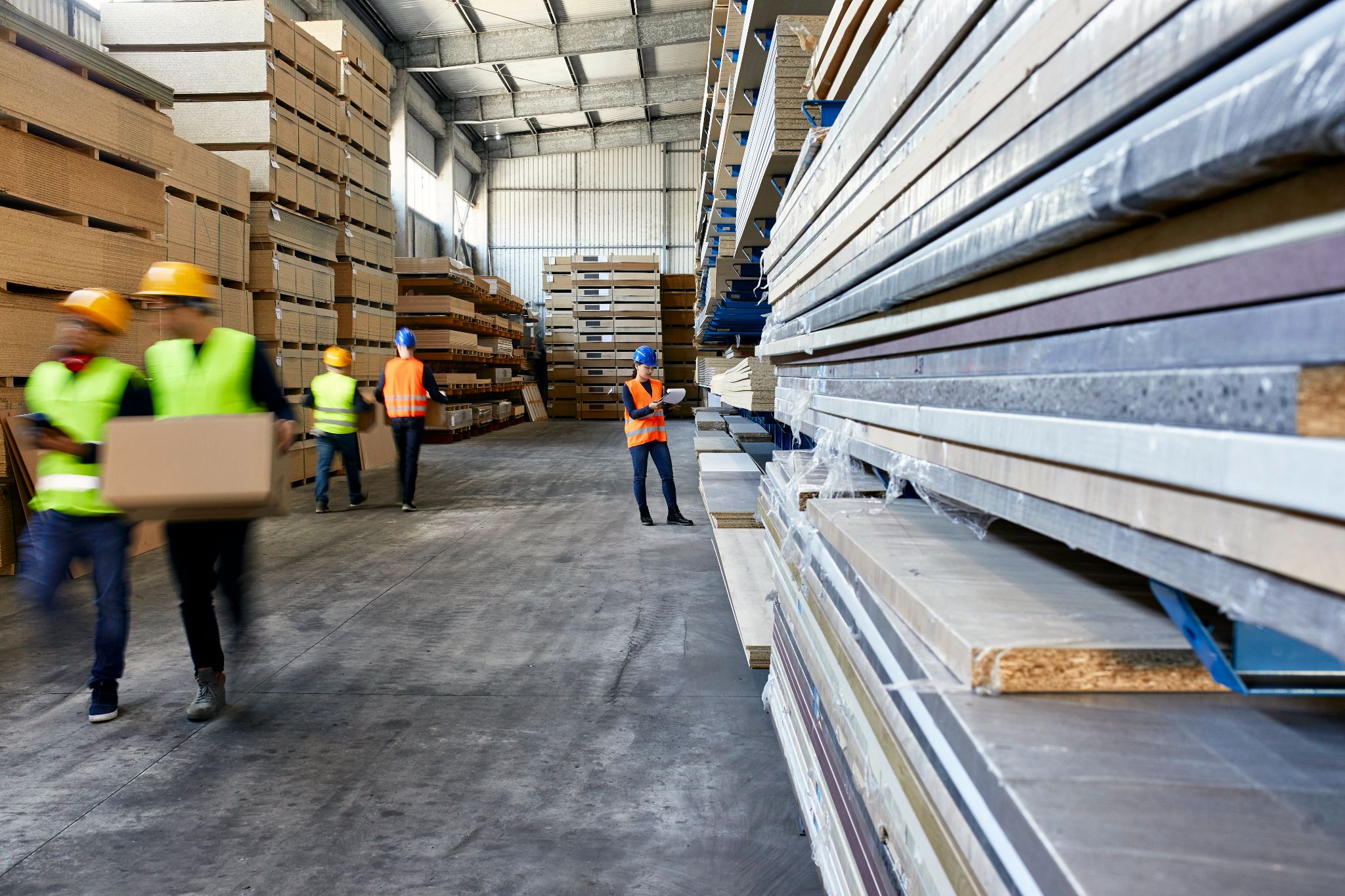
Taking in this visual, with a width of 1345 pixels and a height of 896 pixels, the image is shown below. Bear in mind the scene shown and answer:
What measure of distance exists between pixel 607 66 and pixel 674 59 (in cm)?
141

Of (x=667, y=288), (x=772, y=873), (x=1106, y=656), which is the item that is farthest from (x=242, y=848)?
(x=667, y=288)

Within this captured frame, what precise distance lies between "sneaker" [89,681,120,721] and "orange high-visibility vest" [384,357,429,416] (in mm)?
4925

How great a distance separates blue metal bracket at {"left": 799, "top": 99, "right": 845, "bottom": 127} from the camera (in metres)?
3.07

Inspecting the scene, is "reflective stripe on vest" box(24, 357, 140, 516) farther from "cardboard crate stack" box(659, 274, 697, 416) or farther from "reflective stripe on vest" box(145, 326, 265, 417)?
"cardboard crate stack" box(659, 274, 697, 416)

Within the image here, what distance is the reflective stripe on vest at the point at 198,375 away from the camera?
10.5 ft

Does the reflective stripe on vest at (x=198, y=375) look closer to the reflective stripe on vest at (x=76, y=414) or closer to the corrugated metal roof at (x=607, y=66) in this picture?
the reflective stripe on vest at (x=76, y=414)

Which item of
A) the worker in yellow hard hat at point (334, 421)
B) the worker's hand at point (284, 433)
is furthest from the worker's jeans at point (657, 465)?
the worker's hand at point (284, 433)

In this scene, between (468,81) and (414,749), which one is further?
(468,81)

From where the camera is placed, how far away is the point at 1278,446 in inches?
27.4

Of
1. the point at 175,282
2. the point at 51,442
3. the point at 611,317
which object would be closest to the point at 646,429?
the point at 175,282

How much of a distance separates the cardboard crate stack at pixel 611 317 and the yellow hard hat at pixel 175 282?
18.1 metres

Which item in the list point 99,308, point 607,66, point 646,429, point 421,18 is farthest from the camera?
point 607,66

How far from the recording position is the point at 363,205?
11406mm

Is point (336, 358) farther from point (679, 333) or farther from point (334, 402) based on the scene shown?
point (679, 333)
